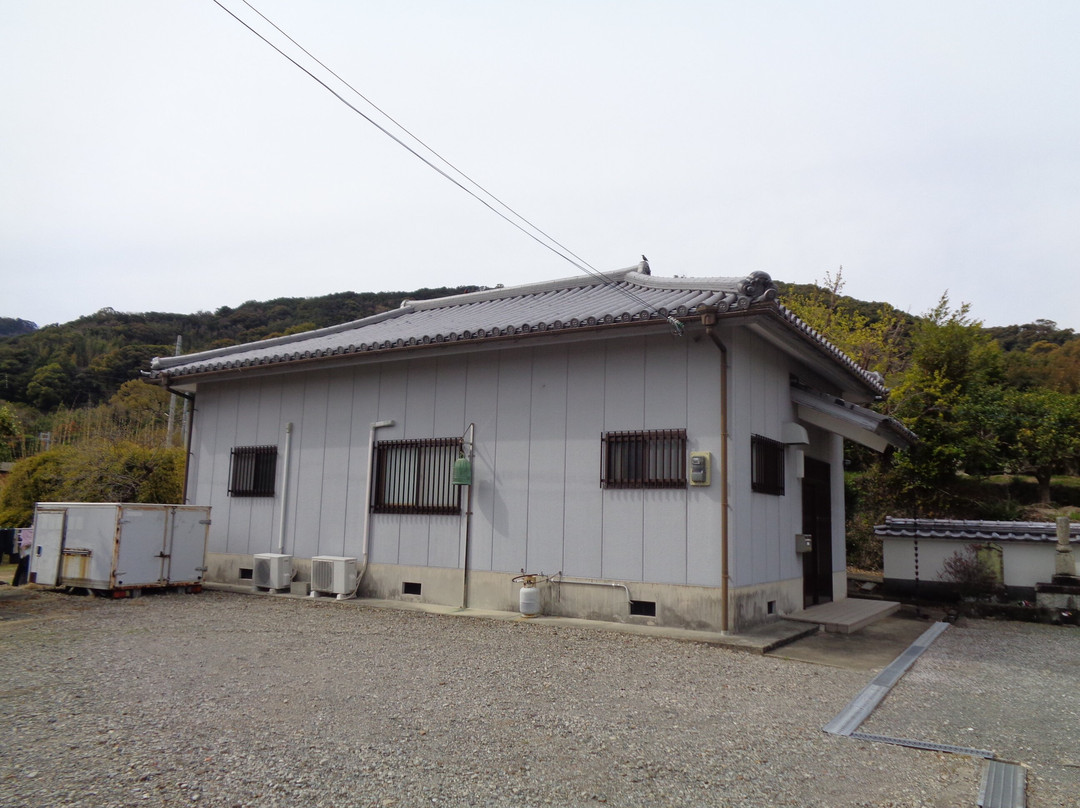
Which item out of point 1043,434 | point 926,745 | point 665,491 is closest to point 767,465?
point 665,491

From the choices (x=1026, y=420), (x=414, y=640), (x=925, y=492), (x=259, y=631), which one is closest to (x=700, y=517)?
(x=414, y=640)

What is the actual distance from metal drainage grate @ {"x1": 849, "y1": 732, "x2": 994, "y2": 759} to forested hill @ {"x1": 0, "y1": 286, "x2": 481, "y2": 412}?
26.3 meters

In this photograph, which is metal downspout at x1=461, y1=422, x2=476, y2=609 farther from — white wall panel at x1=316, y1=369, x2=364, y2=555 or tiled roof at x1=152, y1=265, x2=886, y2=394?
white wall panel at x1=316, y1=369, x2=364, y2=555

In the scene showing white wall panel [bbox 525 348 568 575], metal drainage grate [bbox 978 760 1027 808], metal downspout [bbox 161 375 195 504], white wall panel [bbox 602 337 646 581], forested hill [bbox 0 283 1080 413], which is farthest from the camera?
forested hill [bbox 0 283 1080 413]

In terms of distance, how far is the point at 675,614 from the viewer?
756 centimetres

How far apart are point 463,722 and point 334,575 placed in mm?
5863

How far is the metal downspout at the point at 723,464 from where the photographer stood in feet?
23.7

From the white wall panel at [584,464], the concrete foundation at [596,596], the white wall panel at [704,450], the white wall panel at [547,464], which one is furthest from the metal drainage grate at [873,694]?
the white wall panel at [547,464]

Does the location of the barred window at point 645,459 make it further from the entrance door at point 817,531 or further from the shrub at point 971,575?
the shrub at point 971,575

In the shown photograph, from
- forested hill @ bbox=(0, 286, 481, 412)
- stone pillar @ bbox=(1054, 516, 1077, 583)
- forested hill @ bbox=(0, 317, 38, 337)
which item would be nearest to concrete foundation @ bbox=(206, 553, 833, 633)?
stone pillar @ bbox=(1054, 516, 1077, 583)

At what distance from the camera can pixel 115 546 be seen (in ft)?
30.5

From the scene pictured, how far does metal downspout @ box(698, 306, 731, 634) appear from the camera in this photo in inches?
285

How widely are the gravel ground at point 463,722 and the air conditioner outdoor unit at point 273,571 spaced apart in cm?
287

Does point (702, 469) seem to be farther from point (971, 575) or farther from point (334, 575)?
point (971, 575)
